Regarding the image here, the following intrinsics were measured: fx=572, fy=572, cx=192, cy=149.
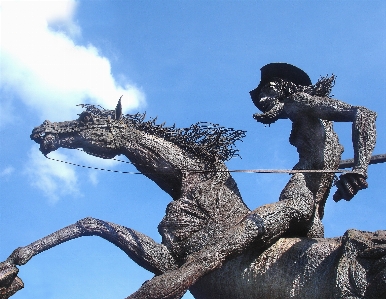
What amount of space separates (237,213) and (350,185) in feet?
4.18

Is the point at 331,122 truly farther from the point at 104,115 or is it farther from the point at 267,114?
the point at 104,115

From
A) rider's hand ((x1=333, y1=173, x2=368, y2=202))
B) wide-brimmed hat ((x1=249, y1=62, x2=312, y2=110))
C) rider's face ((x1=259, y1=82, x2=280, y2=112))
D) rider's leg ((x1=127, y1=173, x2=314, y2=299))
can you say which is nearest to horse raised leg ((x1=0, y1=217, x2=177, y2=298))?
rider's leg ((x1=127, y1=173, x2=314, y2=299))

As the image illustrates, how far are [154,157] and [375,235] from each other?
8.58 feet

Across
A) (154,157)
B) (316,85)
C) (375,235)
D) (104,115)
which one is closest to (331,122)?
(316,85)

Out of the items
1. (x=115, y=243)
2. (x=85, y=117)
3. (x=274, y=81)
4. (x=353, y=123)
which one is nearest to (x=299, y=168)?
(x=353, y=123)

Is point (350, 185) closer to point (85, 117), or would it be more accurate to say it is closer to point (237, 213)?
point (237, 213)

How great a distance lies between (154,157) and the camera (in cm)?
673

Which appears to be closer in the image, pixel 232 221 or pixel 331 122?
pixel 232 221

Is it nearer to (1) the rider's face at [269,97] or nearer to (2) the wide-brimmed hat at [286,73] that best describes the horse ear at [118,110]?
(1) the rider's face at [269,97]

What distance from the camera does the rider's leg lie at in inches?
203

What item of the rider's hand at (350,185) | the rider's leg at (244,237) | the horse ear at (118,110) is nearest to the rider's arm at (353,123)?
the rider's hand at (350,185)

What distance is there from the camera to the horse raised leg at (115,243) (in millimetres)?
5816

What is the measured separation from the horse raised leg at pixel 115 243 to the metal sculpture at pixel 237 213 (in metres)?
0.01

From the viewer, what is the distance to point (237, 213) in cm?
634
